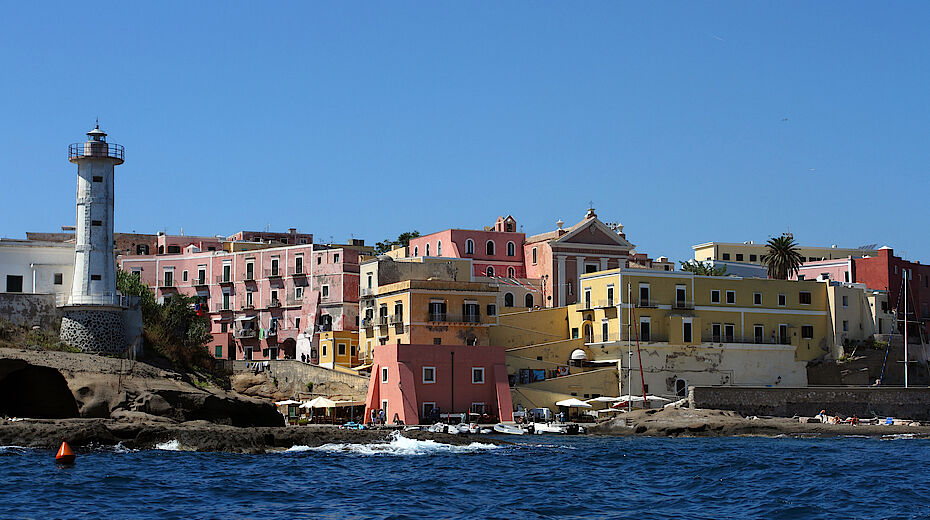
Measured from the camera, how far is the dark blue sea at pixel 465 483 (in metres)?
30.1

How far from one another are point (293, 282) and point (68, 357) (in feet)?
87.8

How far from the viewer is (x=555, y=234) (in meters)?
81.8

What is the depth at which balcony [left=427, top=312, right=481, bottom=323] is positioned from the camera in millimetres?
66188

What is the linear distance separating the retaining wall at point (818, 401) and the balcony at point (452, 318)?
40.6 feet

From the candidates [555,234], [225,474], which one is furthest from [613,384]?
[225,474]

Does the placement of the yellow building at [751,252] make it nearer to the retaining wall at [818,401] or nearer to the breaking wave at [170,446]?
the retaining wall at [818,401]

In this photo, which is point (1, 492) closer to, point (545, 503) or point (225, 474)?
point (225, 474)

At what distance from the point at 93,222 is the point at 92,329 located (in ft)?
16.5

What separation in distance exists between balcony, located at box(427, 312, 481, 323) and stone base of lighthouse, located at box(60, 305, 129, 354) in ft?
55.9

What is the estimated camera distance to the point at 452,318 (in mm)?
66500

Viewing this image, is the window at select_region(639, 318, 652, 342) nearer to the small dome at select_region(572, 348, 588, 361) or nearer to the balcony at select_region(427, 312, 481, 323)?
the small dome at select_region(572, 348, 588, 361)

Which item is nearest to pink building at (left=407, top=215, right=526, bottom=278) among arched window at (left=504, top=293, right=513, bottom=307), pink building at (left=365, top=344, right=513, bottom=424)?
arched window at (left=504, top=293, right=513, bottom=307)

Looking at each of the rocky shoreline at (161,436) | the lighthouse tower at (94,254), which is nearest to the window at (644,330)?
the rocky shoreline at (161,436)

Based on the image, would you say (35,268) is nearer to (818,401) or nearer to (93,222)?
(93,222)
